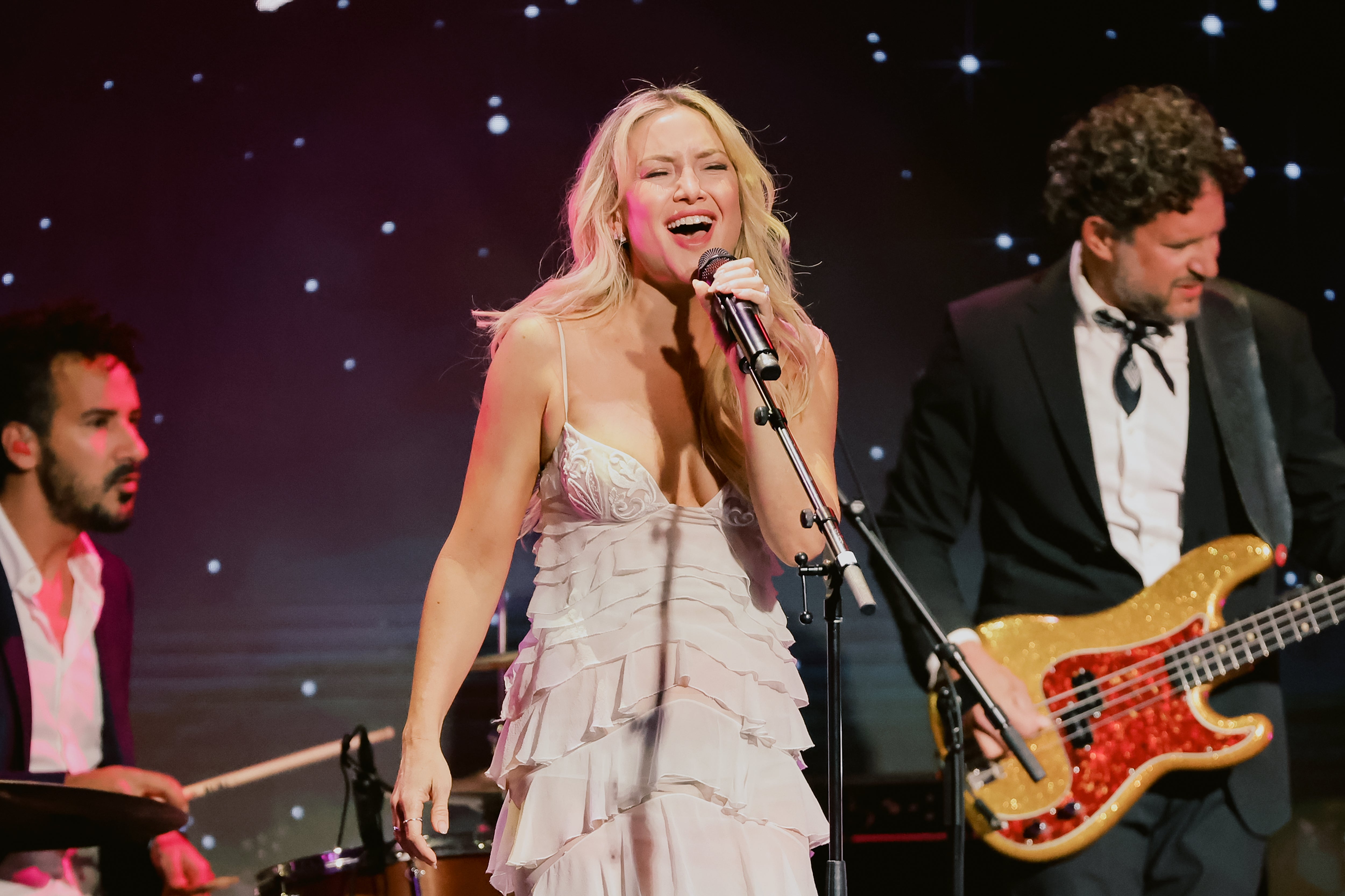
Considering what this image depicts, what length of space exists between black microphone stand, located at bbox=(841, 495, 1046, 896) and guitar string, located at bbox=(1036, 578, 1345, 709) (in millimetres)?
340

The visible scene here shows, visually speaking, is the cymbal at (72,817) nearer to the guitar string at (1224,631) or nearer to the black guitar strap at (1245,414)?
the guitar string at (1224,631)

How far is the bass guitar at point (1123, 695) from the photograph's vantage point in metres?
2.83

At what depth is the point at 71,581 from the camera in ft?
10.7

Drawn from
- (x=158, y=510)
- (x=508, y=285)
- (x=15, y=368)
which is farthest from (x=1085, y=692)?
(x=15, y=368)

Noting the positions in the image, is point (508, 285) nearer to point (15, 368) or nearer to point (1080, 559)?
point (15, 368)

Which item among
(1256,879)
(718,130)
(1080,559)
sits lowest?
(1256,879)

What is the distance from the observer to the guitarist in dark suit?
294 centimetres

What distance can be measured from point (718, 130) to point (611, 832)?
1.16 m

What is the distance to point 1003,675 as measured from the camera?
114 inches

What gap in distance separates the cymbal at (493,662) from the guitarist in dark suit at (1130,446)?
3.35 ft

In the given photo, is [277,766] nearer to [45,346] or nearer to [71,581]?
[71,581]

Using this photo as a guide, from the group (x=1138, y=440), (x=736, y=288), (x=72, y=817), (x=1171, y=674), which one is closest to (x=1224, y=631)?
(x=1171, y=674)

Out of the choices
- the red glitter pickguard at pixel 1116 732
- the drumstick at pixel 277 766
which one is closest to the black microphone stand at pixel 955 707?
the red glitter pickguard at pixel 1116 732

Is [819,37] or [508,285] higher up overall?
[819,37]
